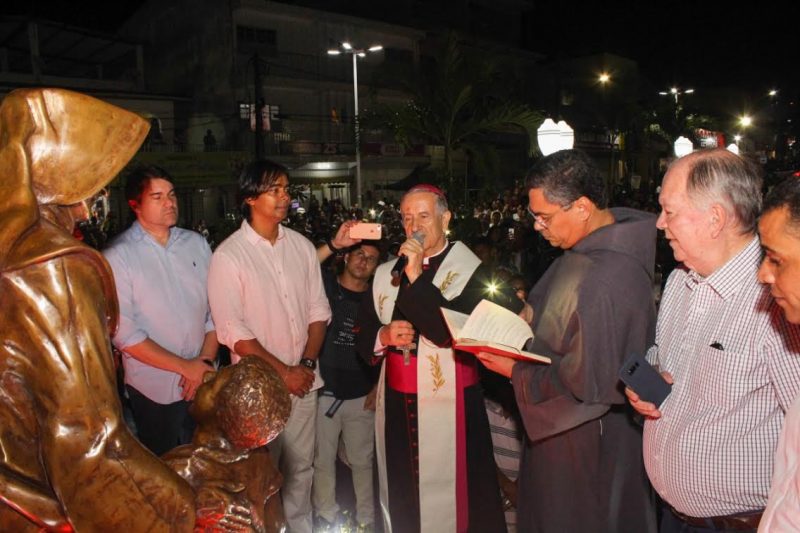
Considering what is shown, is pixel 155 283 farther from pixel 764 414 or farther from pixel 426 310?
pixel 764 414

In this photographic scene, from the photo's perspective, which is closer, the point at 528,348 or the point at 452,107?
the point at 528,348

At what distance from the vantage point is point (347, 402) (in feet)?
14.8

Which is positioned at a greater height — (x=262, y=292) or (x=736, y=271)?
(x=736, y=271)

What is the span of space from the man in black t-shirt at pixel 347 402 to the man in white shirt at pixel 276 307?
1.54 ft

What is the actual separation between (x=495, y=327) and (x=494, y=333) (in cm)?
4

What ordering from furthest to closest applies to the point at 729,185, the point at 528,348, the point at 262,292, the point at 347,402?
1. the point at 347,402
2. the point at 262,292
3. the point at 528,348
4. the point at 729,185

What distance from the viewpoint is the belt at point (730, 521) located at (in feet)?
7.14

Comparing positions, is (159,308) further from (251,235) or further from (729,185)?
(729,185)

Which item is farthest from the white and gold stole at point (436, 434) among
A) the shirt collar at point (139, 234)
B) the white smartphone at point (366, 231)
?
the shirt collar at point (139, 234)

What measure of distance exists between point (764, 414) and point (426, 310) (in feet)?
5.46

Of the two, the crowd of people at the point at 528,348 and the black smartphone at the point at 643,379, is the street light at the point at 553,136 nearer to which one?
the crowd of people at the point at 528,348

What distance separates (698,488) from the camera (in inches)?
88.1

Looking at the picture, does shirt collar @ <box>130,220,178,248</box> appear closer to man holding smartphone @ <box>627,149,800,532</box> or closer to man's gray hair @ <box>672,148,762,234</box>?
man holding smartphone @ <box>627,149,800,532</box>

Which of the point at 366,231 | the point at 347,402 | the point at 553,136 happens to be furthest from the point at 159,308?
the point at 553,136
